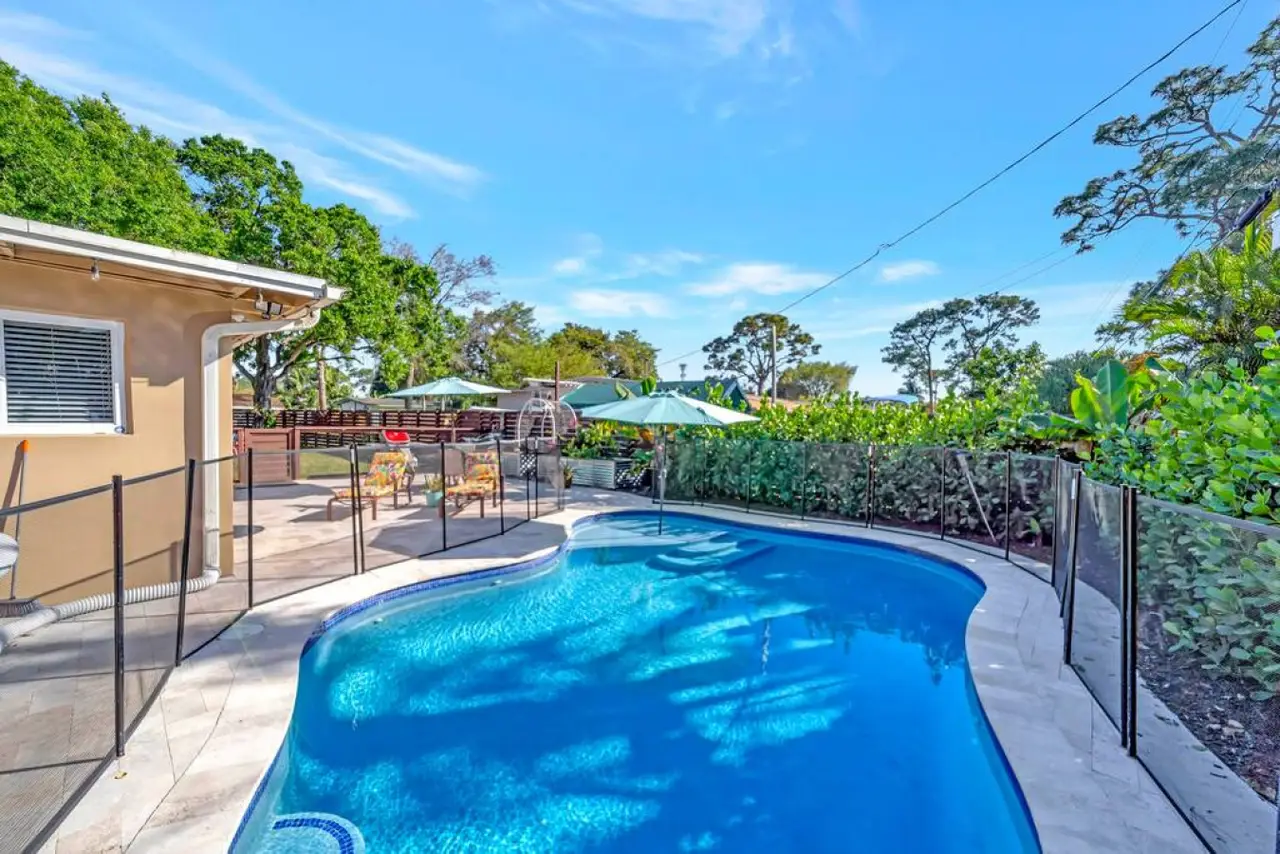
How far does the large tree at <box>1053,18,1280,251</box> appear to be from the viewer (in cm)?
1468

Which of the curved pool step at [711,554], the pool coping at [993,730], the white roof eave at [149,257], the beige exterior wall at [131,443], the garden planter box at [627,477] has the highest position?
the white roof eave at [149,257]

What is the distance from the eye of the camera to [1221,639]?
3650 millimetres

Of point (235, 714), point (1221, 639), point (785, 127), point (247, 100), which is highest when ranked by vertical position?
point (247, 100)

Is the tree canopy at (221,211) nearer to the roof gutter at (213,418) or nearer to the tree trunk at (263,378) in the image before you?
the tree trunk at (263,378)

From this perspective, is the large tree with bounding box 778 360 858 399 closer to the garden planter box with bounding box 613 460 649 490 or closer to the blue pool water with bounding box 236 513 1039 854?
the garden planter box with bounding box 613 460 649 490

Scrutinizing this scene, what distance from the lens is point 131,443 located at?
541 centimetres

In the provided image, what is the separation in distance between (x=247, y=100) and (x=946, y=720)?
63.8 feet

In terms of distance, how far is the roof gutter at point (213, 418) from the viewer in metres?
5.80

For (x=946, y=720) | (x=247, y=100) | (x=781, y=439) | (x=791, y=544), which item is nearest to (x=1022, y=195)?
(x=781, y=439)

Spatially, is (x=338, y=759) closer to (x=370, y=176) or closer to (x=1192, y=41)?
(x=1192, y=41)

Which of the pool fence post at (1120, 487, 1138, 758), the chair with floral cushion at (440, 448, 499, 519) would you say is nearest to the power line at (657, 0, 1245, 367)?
the pool fence post at (1120, 487, 1138, 758)

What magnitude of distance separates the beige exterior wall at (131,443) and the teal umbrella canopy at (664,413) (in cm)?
531

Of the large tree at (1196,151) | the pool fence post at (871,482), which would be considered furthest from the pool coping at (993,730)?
the large tree at (1196,151)

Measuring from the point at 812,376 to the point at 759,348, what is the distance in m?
5.47
